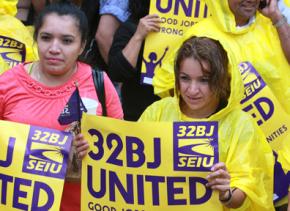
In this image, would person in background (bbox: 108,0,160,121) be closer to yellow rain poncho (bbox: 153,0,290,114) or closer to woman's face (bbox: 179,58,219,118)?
yellow rain poncho (bbox: 153,0,290,114)

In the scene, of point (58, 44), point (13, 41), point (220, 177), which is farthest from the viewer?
point (13, 41)

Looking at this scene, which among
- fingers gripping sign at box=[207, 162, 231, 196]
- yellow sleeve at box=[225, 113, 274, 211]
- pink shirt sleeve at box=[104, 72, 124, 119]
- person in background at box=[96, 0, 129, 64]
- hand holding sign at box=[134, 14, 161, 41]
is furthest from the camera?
person in background at box=[96, 0, 129, 64]

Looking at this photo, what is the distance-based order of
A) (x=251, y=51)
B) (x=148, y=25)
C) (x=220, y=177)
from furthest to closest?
(x=148, y=25) → (x=251, y=51) → (x=220, y=177)

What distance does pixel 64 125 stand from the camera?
4.02 meters

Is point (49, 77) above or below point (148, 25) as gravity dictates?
Answer: below

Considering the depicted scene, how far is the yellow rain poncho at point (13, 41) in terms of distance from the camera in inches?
194

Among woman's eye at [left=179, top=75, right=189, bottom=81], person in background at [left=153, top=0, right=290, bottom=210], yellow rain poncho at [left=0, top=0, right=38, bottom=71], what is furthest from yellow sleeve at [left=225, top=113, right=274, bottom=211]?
yellow rain poncho at [left=0, top=0, right=38, bottom=71]

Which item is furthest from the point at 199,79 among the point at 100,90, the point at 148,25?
the point at 148,25

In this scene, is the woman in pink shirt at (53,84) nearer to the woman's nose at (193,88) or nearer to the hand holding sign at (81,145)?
the hand holding sign at (81,145)

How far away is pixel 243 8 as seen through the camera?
15.2 feet

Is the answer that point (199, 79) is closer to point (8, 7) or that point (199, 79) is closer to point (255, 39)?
point (255, 39)

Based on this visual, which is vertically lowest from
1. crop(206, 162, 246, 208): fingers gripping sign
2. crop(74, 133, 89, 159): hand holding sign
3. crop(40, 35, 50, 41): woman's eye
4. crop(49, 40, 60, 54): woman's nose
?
crop(206, 162, 246, 208): fingers gripping sign

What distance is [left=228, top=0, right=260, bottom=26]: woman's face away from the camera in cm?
464

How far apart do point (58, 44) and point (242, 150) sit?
1.01m
